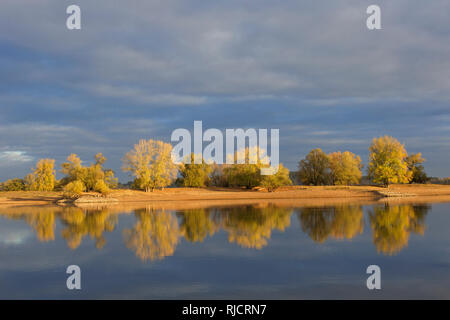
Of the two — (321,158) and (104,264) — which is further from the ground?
(321,158)

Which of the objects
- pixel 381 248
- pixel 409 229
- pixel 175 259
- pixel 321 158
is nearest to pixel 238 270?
pixel 175 259

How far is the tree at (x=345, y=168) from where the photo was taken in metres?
73.4

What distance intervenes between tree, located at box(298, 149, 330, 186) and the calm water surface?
56.8 metres

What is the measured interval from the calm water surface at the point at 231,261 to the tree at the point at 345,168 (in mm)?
54714

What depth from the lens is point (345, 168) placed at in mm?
73750

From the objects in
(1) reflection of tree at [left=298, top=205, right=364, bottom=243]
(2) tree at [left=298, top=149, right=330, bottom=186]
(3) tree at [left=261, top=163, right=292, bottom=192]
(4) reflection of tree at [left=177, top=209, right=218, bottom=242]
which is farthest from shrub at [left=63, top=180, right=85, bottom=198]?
(2) tree at [left=298, top=149, right=330, bottom=186]

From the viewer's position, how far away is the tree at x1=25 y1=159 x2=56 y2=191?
60.4 m

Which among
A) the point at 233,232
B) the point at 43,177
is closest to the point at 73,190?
the point at 43,177

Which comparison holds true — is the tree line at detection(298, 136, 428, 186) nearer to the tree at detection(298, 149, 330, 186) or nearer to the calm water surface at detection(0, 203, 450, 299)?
the tree at detection(298, 149, 330, 186)

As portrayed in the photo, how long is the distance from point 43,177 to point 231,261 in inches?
2284

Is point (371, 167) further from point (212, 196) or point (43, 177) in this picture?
point (43, 177)
